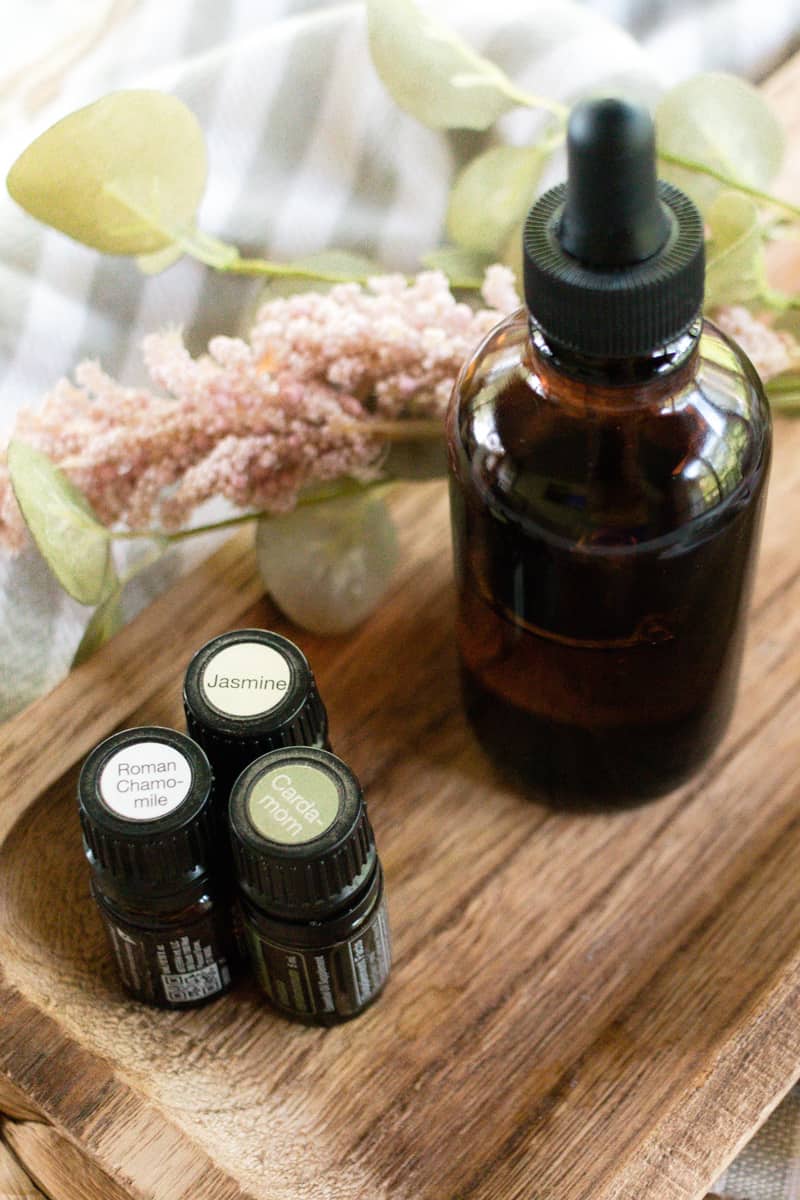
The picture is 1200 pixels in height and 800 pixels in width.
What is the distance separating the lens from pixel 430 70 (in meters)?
0.62

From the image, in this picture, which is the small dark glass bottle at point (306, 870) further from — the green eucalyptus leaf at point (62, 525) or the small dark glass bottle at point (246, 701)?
the green eucalyptus leaf at point (62, 525)

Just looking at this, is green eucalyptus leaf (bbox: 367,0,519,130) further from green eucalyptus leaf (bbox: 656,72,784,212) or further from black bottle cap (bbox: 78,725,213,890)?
black bottle cap (bbox: 78,725,213,890)

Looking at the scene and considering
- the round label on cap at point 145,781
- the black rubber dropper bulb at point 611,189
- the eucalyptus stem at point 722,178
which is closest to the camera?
the black rubber dropper bulb at point 611,189

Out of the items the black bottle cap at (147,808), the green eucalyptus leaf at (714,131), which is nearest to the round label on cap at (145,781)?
the black bottle cap at (147,808)

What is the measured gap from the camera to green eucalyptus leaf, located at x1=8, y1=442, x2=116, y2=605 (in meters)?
0.55

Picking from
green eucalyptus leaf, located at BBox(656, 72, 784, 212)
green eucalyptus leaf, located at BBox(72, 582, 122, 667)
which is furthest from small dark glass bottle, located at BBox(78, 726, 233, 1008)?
green eucalyptus leaf, located at BBox(656, 72, 784, 212)

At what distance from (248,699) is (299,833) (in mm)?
62

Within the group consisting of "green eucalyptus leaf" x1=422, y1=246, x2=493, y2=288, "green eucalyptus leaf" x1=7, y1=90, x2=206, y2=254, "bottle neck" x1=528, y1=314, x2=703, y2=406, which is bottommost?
"green eucalyptus leaf" x1=422, y1=246, x2=493, y2=288

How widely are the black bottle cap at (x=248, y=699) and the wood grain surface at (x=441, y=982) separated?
0.32ft

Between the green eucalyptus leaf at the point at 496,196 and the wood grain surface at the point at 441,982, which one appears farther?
the green eucalyptus leaf at the point at 496,196

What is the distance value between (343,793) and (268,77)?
428 millimetres

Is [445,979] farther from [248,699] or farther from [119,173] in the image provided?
[119,173]

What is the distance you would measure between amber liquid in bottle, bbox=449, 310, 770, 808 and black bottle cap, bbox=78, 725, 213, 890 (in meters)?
0.13

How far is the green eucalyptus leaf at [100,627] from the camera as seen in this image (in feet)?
2.00
